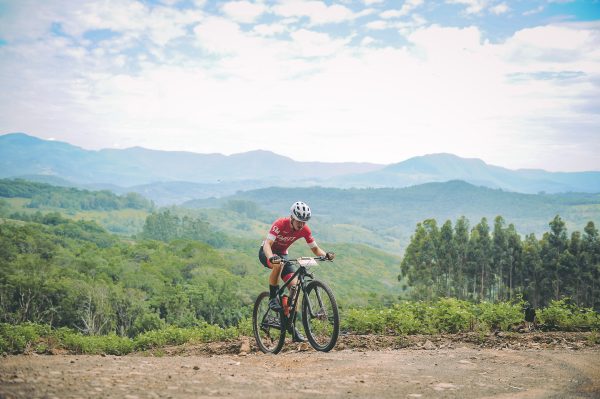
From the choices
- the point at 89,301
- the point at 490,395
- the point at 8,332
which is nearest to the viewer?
the point at 490,395

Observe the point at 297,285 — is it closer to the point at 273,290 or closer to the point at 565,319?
the point at 273,290

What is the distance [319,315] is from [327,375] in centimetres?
149

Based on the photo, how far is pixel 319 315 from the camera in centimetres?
843

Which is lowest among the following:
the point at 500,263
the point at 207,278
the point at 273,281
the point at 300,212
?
the point at 207,278

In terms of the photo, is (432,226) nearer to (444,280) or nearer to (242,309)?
(444,280)

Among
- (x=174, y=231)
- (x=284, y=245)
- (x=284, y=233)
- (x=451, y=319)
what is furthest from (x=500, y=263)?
(x=174, y=231)

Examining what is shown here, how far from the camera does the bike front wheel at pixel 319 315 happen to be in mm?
8359

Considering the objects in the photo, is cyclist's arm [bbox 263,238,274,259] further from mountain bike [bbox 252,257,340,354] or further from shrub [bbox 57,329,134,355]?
shrub [bbox 57,329,134,355]

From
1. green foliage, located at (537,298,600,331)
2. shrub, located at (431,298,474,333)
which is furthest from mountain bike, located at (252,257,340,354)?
green foliage, located at (537,298,600,331)

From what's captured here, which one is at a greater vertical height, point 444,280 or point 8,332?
point 8,332

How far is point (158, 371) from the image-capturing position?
23.5 feet

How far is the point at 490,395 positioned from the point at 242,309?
209 ft

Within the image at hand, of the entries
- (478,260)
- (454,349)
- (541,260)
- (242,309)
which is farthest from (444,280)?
(454,349)

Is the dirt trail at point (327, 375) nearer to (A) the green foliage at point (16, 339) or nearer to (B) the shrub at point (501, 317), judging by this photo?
(B) the shrub at point (501, 317)
